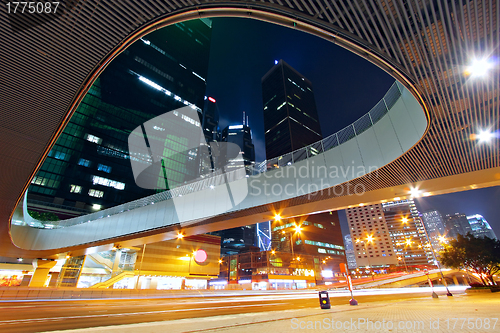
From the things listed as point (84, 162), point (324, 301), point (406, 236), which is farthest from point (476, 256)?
point (406, 236)

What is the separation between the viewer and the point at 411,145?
434 inches

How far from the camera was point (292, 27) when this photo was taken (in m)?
6.24

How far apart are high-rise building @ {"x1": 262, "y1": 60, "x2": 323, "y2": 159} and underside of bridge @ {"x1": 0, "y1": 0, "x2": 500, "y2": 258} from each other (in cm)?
13694

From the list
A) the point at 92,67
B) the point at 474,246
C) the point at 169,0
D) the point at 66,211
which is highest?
the point at 66,211

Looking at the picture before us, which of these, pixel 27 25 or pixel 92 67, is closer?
pixel 27 25

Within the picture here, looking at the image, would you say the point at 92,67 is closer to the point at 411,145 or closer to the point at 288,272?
the point at 411,145

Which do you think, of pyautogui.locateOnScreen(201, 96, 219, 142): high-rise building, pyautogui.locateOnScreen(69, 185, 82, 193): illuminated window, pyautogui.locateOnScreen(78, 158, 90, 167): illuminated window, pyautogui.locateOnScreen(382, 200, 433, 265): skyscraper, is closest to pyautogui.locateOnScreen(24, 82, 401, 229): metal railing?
pyautogui.locateOnScreen(69, 185, 82, 193): illuminated window

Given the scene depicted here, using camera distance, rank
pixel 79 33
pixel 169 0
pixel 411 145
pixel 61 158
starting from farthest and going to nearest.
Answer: pixel 61 158 → pixel 411 145 → pixel 79 33 → pixel 169 0

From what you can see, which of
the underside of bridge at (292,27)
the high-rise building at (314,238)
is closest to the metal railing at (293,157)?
the underside of bridge at (292,27)

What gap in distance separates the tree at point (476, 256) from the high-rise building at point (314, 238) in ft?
260

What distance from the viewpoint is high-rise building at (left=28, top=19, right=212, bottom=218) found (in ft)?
196

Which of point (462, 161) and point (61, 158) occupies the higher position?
point (61, 158)

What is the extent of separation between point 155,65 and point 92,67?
10598cm

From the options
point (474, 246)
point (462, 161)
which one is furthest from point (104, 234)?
point (474, 246)
